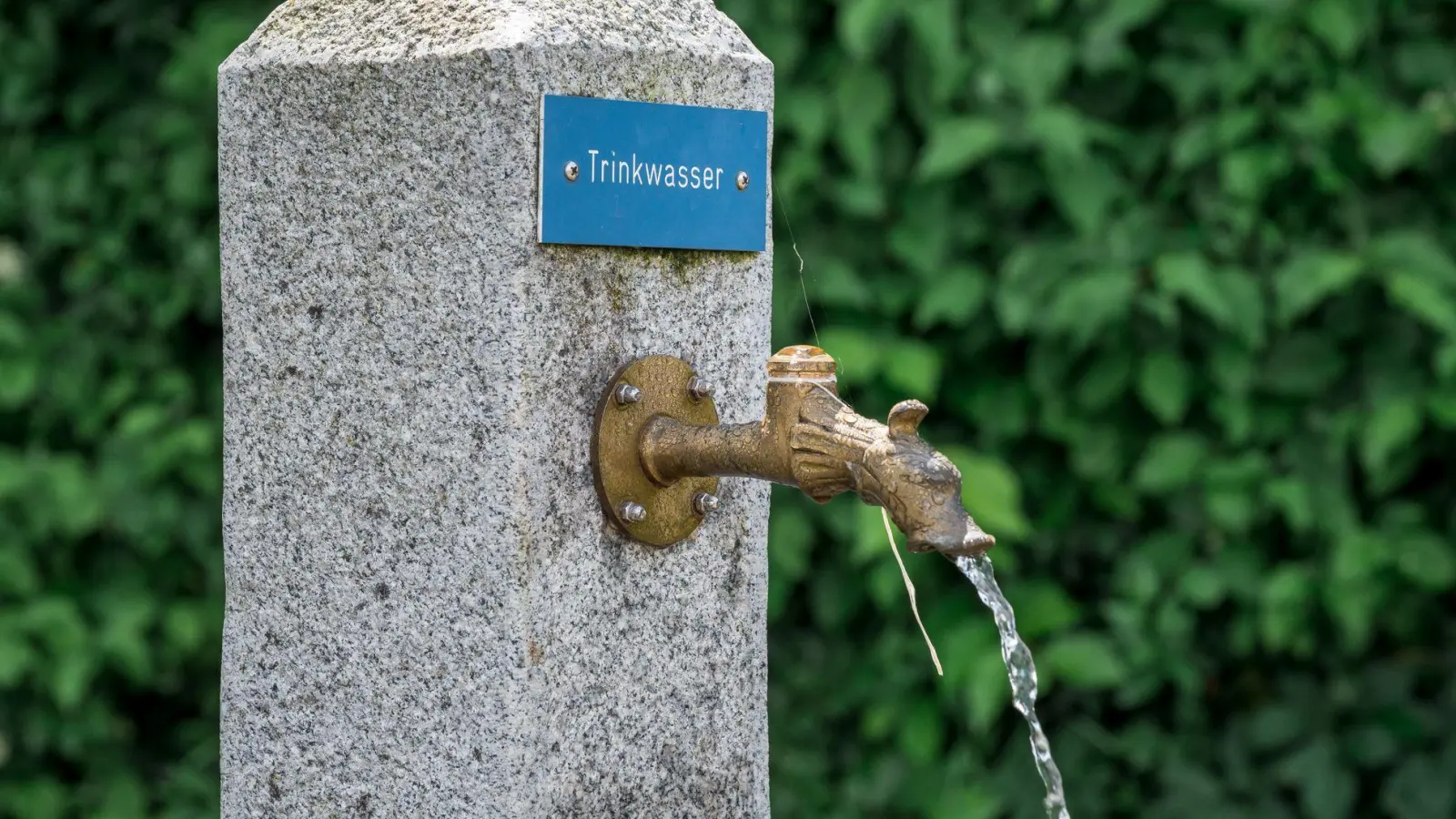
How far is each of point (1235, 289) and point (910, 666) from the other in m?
0.82

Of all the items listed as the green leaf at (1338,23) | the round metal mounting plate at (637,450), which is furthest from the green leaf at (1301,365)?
the round metal mounting plate at (637,450)

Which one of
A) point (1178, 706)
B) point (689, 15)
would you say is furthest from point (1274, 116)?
point (689, 15)

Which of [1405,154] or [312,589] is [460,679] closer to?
[312,589]

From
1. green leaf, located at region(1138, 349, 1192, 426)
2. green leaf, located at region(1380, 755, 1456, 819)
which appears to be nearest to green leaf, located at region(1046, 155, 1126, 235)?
green leaf, located at region(1138, 349, 1192, 426)

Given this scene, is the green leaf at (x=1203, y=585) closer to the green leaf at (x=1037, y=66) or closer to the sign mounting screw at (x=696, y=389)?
the green leaf at (x=1037, y=66)

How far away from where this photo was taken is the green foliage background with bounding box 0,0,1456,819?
2.62m

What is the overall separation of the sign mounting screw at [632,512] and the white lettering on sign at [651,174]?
267mm

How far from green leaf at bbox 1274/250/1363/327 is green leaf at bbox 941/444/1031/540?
503 mm

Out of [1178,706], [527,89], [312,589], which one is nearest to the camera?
[527,89]

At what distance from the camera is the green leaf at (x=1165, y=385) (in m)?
2.65

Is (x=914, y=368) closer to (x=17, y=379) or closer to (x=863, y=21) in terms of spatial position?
(x=863, y=21)

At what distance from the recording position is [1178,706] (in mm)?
2775

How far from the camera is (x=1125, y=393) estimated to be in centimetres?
279

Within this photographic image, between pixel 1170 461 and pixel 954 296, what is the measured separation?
0.44m
